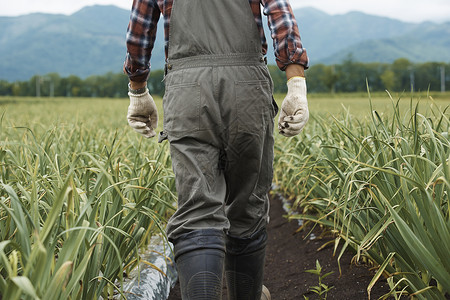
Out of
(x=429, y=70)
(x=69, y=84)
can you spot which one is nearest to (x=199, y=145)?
(x=69, y=84)

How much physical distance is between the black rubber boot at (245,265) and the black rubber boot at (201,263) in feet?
1.29

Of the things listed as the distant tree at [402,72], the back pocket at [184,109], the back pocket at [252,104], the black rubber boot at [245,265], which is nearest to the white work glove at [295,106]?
the back pocket at [252,104]

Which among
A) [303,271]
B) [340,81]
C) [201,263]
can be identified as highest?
[340,81]

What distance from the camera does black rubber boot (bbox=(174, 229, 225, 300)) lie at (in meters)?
1.48

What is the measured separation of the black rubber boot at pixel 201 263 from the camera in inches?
58.2

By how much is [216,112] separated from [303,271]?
1376 millimetres

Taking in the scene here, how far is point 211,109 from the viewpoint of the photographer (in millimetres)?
1594

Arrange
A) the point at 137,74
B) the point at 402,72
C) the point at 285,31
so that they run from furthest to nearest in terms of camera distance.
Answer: the point at 402,72
the point at 137,74
the point at 285,31

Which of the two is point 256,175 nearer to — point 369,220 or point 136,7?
point 369,220

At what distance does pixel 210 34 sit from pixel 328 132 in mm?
1859

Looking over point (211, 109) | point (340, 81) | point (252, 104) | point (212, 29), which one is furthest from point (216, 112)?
point (340, 81)

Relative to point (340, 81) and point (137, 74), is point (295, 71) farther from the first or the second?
point (340, 81)

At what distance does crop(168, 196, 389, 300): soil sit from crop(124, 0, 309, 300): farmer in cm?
69

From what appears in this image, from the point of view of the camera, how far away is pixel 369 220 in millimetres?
2109
